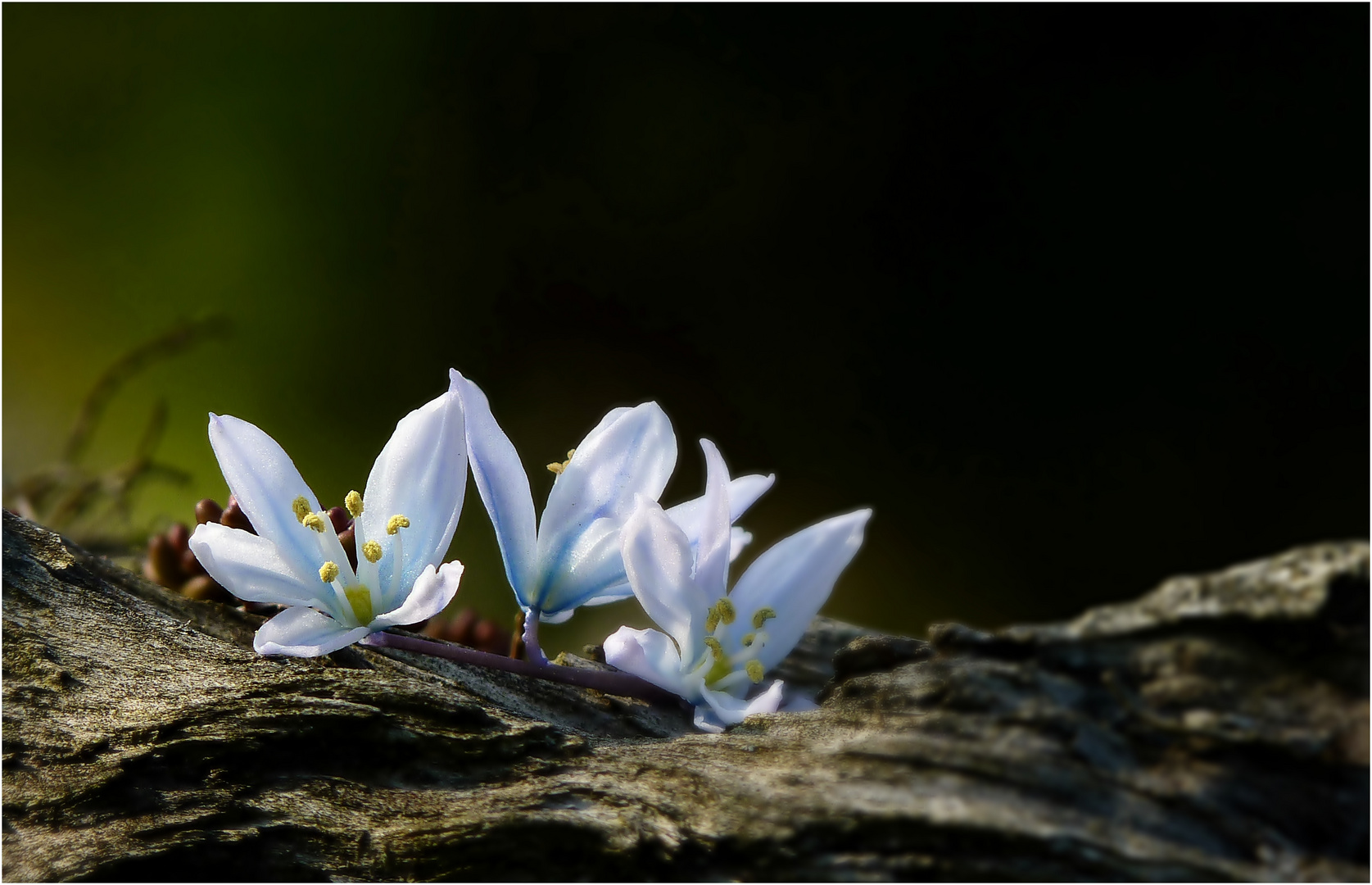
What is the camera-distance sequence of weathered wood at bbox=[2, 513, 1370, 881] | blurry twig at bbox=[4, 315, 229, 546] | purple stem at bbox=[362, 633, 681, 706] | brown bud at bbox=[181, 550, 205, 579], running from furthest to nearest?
blurry twig at bbox=[4, 315, 229, 546] < brown bud at bbox=[181, 550, 205, 579] < purple stem at bbox=[362, 633, 681, 706] < weathered wood at bbox=[2, 513, 1370, 881]

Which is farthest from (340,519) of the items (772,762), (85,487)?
(85,487)

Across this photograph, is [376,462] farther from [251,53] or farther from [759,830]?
[251,53]

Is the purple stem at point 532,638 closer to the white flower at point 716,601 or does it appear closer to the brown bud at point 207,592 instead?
the white flower at point 716,601

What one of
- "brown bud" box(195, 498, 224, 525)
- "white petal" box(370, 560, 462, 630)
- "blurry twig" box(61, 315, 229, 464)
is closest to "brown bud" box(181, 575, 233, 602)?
"brown bud" box(195, 498, 224, 525)

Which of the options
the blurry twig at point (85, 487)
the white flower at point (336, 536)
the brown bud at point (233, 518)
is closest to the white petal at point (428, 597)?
the white flower at point (336, 536)

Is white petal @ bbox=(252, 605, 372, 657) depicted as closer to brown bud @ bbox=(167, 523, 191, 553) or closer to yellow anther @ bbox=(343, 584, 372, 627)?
yellow anther @ bbox=(343, 584, 372, 627)

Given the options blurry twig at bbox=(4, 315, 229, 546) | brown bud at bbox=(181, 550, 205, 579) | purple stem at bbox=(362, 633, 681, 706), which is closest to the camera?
purple stem at bbox=(362, 633, 681, 706)
